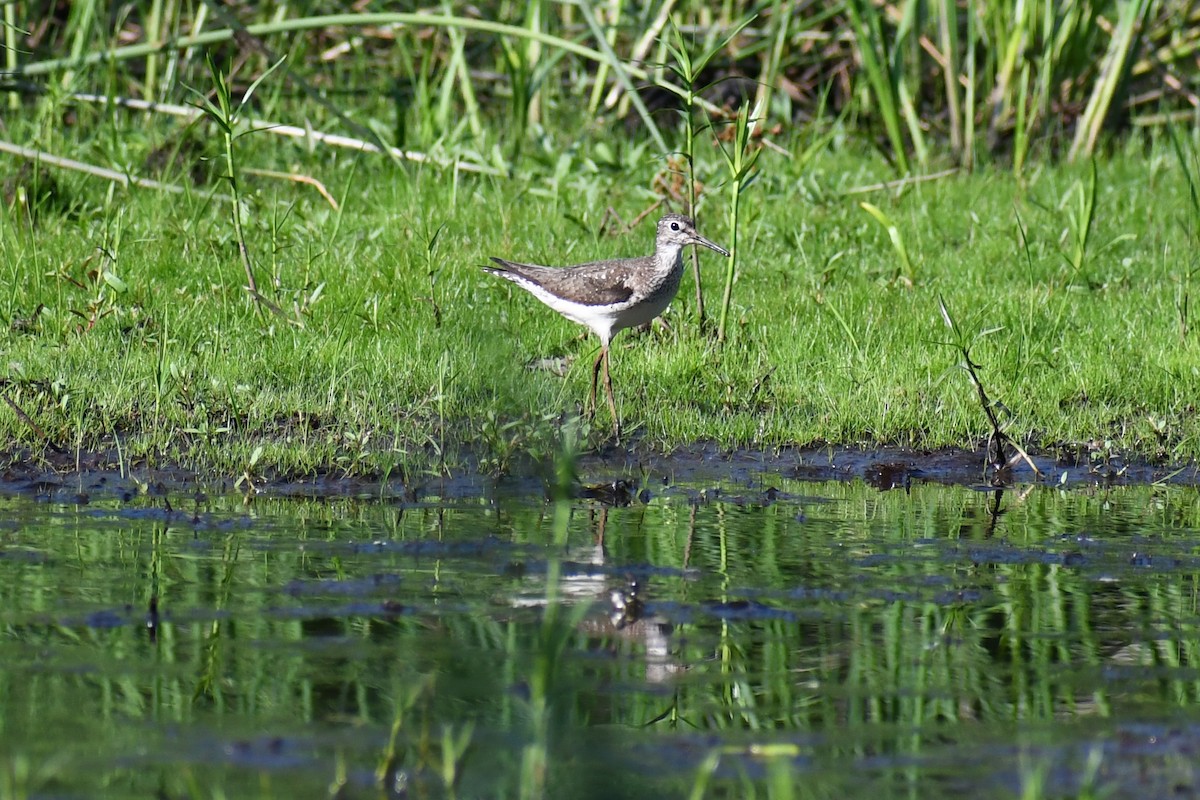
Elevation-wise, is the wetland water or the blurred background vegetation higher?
the blurred background vegetation

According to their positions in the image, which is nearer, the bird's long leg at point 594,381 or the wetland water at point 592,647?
the wetland water at point 592,647

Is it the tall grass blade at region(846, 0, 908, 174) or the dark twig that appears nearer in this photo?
the dark twig

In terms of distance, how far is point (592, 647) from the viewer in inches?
171

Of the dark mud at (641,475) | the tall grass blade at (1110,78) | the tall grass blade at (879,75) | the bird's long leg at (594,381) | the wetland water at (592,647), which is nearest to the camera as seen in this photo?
the wetland water at (592,647)

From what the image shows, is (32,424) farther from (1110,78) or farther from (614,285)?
(1110,78)

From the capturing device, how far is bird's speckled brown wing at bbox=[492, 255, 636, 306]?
727cm

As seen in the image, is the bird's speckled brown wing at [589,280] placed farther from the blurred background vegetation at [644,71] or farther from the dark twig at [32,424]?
the dark twig at [32,424]

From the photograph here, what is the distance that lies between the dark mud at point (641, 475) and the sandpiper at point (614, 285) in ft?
1.77

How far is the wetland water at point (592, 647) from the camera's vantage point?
3482 millimetres

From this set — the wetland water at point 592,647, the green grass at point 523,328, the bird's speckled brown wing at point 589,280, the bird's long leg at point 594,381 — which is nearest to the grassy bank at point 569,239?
the green grass at point 523,328

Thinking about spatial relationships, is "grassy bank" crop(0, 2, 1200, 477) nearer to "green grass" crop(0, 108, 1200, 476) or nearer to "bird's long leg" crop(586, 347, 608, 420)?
"green grass" crop(0, 108, 1200, 476)

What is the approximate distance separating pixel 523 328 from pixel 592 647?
146 inches

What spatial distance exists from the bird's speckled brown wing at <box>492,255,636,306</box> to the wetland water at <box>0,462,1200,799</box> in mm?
1405

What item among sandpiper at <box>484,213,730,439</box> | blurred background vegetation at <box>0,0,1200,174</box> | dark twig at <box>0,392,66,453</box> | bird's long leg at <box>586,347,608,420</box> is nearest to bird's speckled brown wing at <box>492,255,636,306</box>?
sandpiper at <box>484,213,730,439</box>
